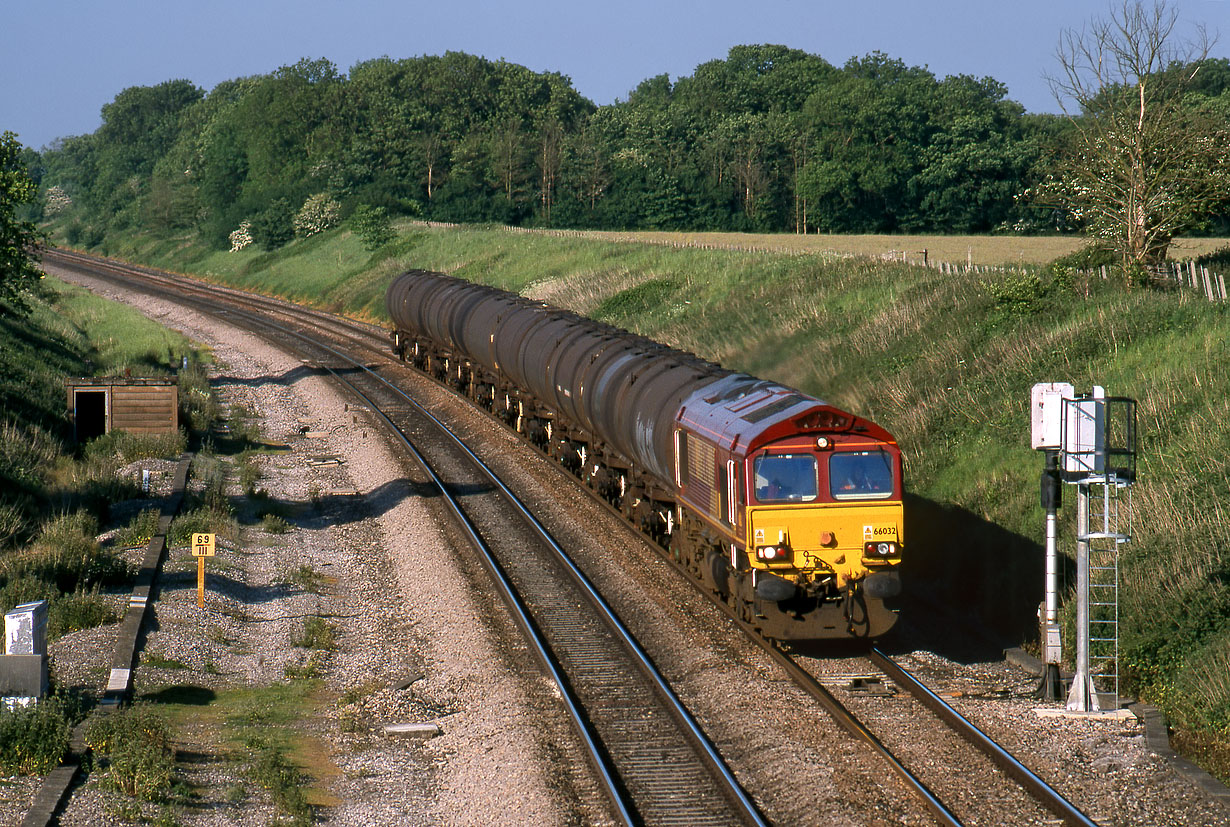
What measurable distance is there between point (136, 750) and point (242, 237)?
8921cm

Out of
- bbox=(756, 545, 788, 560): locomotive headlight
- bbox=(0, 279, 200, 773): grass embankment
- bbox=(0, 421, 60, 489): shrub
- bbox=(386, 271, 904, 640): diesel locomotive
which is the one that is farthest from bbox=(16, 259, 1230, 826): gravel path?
bbox=(0, 421, 60, 489): shrub

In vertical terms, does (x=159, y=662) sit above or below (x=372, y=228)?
below

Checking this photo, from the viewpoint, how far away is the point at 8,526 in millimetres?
20906

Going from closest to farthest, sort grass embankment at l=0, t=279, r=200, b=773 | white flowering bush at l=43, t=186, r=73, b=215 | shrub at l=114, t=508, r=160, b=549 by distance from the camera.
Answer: grass embankment at l=0, t=279, r=200, b=773, shrub at l=114, t=508, r=160, b=549, white flowering bush at l=43, t=186, r=73, b=215

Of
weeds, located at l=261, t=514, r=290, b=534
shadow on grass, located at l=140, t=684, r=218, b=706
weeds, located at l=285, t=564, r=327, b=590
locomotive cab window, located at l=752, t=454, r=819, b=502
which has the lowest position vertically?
shadow on grass, located at l=140, t=684, r=218, b=706

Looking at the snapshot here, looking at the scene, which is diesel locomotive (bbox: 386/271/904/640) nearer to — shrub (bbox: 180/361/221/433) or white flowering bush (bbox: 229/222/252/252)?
shrub (bbox: 180/361/221/433)

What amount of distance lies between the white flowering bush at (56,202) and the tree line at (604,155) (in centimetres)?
2787

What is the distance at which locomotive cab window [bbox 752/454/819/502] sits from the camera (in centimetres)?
1574

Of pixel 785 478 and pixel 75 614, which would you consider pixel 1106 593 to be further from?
pixel 75 614

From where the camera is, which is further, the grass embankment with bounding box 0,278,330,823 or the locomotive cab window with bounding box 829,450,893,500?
the locomotive cab window with bounding box 829,450,893,500

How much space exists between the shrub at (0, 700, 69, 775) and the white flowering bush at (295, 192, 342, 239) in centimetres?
8105

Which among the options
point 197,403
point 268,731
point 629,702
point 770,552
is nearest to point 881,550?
point 770,552

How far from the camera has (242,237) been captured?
96.3 m

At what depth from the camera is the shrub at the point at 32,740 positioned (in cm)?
1218
